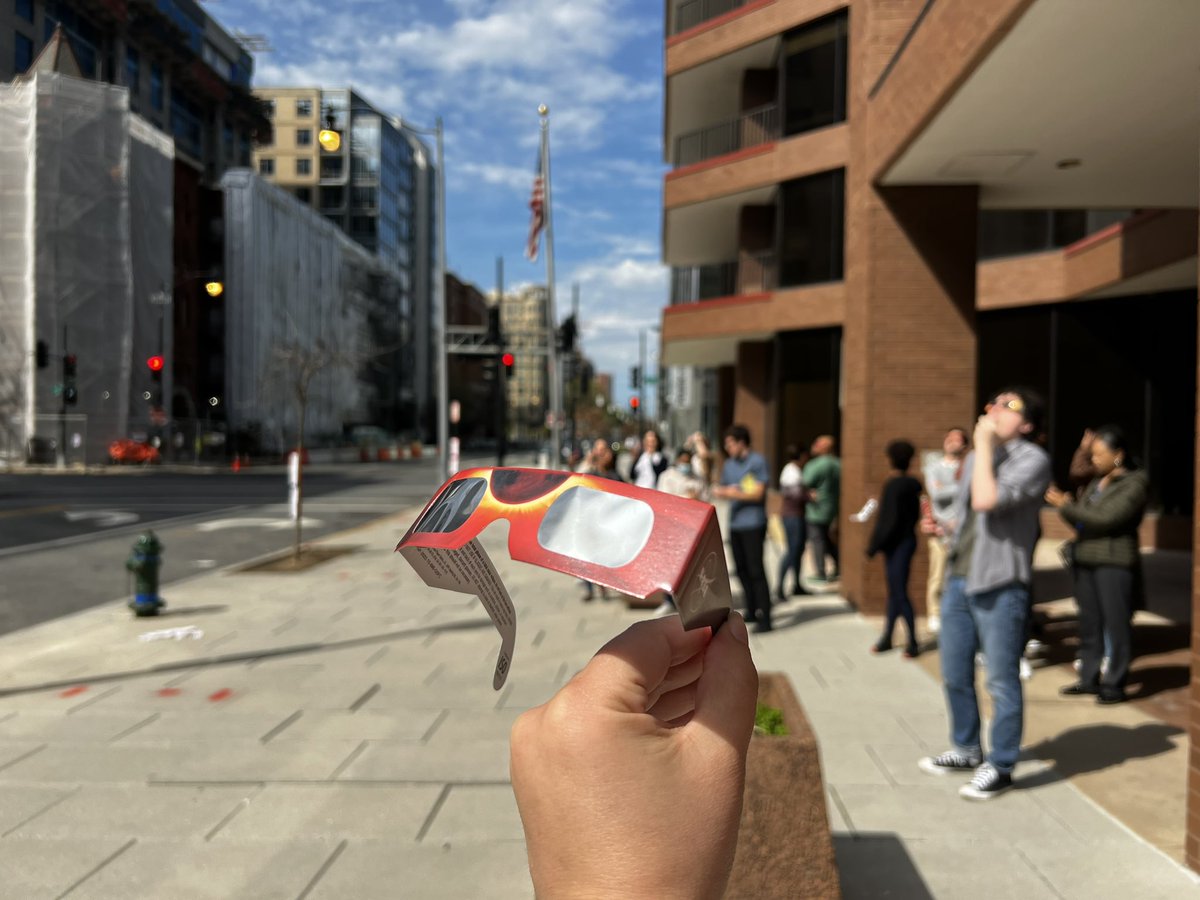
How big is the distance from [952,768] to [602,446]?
251 inches

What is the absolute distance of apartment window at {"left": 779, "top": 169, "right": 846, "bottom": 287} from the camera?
52.0ft

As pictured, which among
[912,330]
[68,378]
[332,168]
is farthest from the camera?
[332,168]

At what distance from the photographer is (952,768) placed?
4.89 metres

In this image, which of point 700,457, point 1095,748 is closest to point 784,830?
point 1095,748

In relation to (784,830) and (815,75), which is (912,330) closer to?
(784,830)

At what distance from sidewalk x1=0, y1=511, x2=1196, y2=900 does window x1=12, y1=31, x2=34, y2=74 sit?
427 centimetres

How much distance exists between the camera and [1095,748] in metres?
5.37

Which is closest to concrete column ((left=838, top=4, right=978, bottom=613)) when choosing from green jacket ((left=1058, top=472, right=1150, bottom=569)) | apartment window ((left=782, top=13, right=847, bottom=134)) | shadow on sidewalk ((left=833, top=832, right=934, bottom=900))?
green jacket ((left=1058, top=472, right=1150, bottom=569))

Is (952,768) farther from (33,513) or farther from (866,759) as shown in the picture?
(33,513)

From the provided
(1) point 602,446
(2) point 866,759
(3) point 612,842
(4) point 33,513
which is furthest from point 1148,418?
(4) point 33,513

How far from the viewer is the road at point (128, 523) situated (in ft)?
36.5

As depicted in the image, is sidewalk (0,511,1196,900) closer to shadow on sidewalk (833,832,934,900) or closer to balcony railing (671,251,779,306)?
shadow on sidewalk (833,832,934,900)

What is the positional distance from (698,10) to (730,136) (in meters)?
3.54

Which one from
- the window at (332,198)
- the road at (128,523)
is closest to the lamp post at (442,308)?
the road at (128,523)
